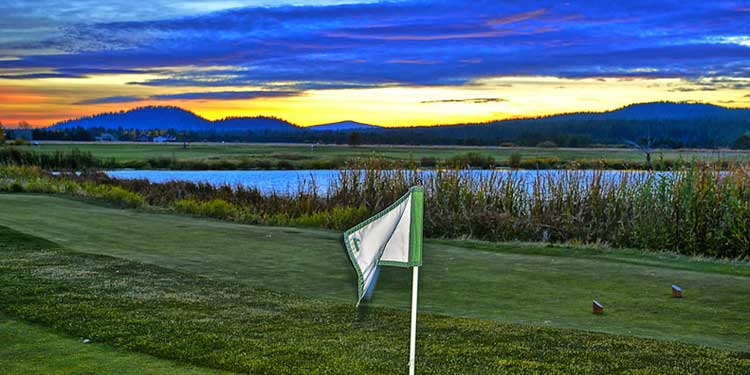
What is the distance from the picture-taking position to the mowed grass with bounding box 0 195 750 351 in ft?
27.9

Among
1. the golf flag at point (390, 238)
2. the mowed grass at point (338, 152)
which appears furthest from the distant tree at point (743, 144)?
the golf flag at point (390, 238)

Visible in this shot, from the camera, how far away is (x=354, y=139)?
122 m

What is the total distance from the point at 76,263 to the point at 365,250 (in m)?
7.86

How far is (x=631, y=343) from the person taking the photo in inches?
284

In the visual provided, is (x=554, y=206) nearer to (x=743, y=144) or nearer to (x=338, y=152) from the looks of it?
(x=743, y=144)

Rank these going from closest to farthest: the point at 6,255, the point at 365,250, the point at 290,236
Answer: the point at 365,250, the point at 6,255, the point at 290,236

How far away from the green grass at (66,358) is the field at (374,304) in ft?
0.20

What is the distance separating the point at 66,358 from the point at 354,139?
116195 mm

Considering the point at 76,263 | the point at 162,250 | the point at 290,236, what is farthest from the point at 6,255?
the point at 290,236

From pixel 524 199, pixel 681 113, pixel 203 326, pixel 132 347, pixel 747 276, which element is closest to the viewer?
pixel 132 347

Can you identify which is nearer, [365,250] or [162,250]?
[365,250]

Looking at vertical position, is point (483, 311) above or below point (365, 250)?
below

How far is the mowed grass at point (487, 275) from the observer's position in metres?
8.52

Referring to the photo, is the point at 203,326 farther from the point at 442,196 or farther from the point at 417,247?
the point at 442,196
